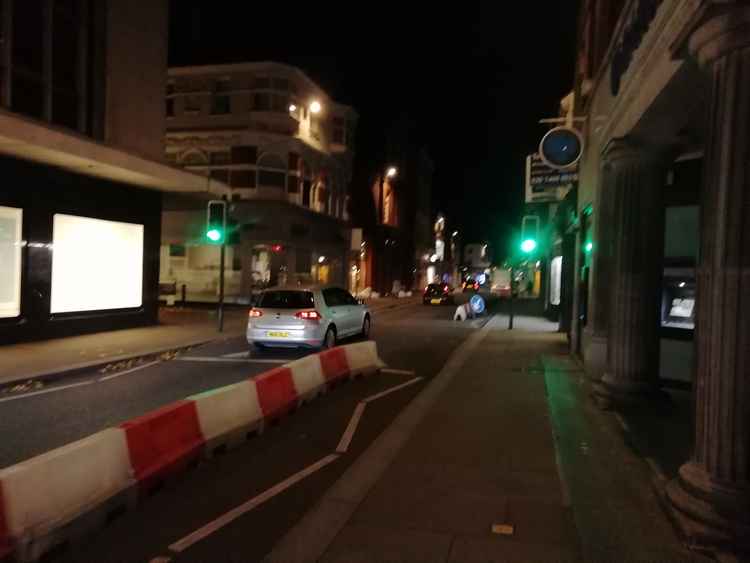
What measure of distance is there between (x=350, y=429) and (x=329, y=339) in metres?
7.05

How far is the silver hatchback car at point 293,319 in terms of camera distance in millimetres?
14242

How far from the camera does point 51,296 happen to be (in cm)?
1546

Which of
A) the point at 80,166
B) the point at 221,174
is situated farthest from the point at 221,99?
the point at 80,166

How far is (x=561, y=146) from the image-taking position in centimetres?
1249

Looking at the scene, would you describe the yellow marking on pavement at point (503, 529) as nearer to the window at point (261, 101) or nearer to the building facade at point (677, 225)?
the building facade at point (677, 225)

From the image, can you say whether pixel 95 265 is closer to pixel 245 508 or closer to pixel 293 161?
pixel 245 508

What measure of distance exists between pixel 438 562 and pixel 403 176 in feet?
174

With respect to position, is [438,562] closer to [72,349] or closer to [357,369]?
Answer: [357,369]

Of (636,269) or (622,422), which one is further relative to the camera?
(636,269)

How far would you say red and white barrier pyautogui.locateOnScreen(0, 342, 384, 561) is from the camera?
4.18m

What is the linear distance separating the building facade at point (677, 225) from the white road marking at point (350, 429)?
10.9 feet

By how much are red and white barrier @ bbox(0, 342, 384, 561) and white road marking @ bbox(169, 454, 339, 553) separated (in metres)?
0.70

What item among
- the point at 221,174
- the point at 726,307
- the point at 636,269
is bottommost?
the point at 726,307

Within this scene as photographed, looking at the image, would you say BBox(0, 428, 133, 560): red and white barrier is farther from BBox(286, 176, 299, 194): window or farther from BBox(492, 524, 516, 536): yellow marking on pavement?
BBox(286, 176, 299, 194): window
